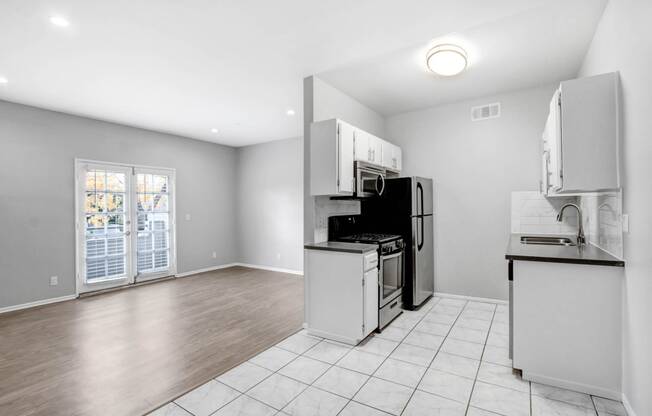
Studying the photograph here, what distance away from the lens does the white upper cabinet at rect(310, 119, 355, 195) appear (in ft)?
10.3

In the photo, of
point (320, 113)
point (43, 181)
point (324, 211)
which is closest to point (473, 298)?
point (324, 211)

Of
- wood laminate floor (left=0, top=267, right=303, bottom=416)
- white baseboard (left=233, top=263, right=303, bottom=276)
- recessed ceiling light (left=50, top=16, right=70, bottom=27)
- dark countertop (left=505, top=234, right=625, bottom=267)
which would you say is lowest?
wood laminate floor (left=0, top=267, right=303, bottom=416)

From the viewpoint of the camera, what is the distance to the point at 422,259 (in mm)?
4035

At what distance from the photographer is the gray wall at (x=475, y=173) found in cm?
393

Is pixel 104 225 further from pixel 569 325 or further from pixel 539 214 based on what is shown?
pixel 539 214

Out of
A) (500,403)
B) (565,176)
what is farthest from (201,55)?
(500,403)

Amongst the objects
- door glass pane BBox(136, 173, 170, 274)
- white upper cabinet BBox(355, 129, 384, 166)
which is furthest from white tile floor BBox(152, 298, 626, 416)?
door glass pane BBox(136, 173, 170, 274)

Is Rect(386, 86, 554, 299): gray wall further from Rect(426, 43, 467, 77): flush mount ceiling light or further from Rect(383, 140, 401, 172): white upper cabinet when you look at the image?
Rect(426, 43, 467, 77): flush mount ceiling light

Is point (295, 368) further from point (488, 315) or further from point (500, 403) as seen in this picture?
point (488, 315)

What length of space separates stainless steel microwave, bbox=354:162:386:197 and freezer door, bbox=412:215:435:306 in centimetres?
59

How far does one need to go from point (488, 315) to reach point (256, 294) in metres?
3.22

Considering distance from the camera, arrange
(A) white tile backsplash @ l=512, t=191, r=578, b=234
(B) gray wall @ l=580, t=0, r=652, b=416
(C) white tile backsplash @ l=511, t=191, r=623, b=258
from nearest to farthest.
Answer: (B) gray wall @ l=580, t=0, r=652, b=416, (C) white tile backsplash @ l=511, t=191, r=623, b=258, (A) white tile backsplash @ l=512, t=191, r=578, b=234

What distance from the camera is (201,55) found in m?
3.05

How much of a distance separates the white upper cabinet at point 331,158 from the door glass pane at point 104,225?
13.1 feet
